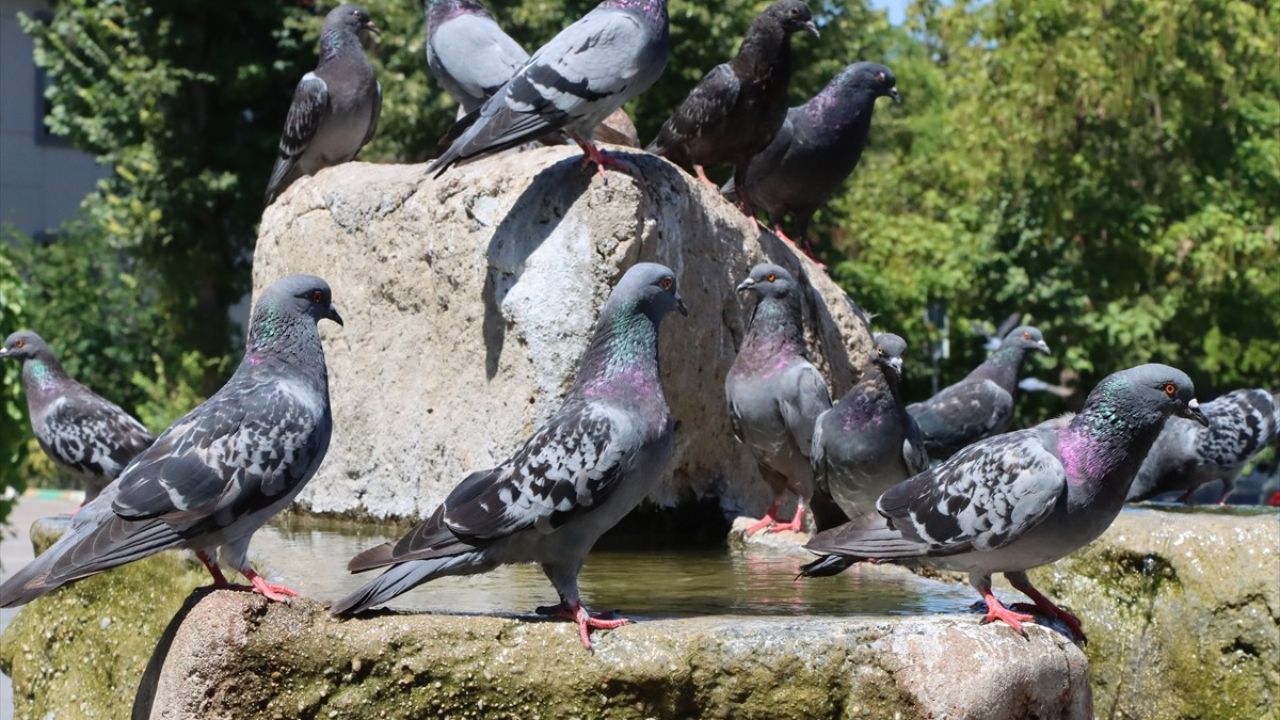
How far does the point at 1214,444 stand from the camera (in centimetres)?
845

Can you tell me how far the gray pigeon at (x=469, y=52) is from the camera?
718 cm

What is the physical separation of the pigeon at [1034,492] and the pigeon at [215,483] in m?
1.55

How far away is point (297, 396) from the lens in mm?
4477

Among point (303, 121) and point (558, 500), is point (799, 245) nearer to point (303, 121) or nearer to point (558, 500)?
point (303, 121)

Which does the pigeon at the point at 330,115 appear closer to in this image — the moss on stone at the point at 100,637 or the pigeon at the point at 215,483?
the moss on stone at the point at 100,637

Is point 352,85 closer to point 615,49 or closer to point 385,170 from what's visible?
point 385,170

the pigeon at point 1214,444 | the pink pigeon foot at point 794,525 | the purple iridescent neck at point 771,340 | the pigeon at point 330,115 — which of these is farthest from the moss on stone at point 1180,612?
the pigeon at point 330,115

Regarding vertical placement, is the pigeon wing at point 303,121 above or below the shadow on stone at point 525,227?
above

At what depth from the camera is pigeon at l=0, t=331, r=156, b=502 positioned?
6691 mm

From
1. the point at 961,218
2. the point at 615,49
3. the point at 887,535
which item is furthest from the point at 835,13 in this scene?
the point at 887,535

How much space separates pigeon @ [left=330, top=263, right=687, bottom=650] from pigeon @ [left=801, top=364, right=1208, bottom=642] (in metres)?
0.72

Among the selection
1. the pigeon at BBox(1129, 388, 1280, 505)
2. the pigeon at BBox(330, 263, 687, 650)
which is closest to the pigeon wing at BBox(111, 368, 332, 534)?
the pigeon at BBox(330, 263, 687, 650)

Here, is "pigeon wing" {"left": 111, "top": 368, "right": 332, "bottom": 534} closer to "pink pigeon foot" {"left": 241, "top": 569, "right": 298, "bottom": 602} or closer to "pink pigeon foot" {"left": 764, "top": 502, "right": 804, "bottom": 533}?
"pink pigeon foot" {"left": 241, "top": 569, "right": 298, "bottom": 602}

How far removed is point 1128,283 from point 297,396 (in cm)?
1294
